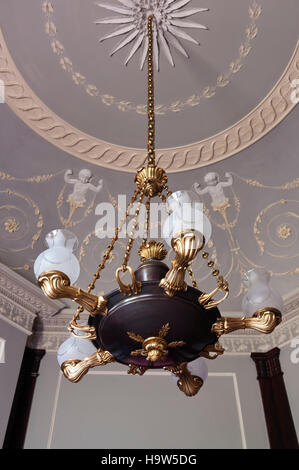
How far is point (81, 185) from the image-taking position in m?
5.38

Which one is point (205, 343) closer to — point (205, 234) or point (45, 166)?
point (205, 234)

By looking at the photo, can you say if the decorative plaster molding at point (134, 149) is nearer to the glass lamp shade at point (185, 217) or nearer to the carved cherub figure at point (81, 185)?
the carved cherub figure at point (81, 185)

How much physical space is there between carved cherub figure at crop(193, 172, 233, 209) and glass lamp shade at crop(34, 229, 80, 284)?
3.37 metres

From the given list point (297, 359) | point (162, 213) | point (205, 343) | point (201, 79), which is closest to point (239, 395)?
point (297, 359)

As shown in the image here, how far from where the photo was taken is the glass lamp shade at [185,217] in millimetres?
1997

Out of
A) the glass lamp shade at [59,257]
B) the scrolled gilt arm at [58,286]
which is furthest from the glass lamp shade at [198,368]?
the glass lamp shade at [59,257]

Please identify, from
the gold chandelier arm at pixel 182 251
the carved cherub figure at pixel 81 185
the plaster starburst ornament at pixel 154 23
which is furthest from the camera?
the carved cherub figure at pixel 81 185

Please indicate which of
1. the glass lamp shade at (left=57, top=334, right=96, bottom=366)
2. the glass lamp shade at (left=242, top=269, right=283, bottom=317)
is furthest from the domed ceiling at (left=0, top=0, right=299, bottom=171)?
the glass lamp shade at (left=57, top=334, right=96, bottom=366)

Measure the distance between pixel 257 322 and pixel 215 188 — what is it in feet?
10.8

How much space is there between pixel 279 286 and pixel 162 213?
171 cm

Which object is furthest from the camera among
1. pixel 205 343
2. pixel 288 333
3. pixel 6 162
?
pixel 288 333

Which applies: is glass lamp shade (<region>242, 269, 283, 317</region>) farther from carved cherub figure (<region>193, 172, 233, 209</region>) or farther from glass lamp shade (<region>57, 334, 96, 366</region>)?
carved cherub figure (<region>193, 172, 233, 209</region>)

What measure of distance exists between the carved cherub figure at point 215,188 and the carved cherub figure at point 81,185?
1256 mm

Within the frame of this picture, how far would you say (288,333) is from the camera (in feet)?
17.6
